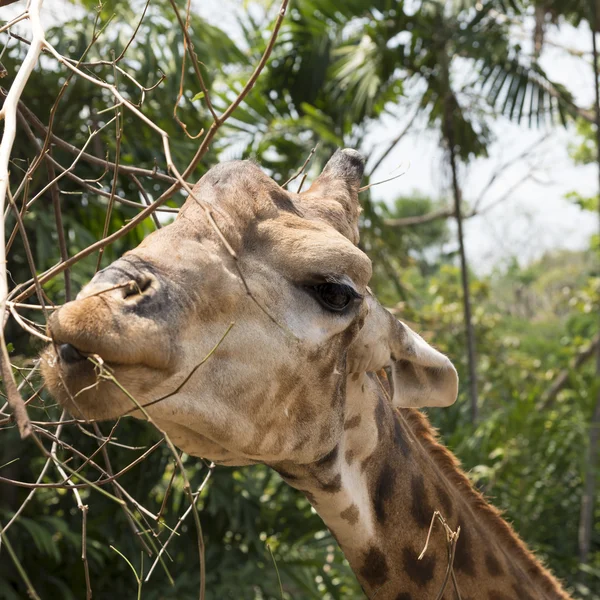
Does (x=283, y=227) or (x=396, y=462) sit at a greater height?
(x=283, y=227)

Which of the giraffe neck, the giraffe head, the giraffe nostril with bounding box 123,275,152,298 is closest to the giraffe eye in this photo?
the giraffe head

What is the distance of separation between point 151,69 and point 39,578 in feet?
13.9

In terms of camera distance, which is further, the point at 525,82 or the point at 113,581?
the point at 525,82

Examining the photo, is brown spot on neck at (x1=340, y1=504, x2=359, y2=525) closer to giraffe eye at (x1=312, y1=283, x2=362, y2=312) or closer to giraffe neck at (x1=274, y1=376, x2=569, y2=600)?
giraffe neck at (x1=274, y1=376, x2=569, y2=600)

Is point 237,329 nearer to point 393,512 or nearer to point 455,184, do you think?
point 393,512

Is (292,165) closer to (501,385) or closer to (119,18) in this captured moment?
(119,18)

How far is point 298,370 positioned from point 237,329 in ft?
0.86

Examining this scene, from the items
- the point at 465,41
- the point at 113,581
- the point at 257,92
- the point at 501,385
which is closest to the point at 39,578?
the point at 113,581

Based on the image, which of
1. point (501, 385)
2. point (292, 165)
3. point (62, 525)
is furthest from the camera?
point (501, 385)

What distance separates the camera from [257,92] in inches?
356

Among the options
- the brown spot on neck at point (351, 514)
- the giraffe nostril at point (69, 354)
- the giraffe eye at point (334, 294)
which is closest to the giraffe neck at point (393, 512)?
the brown spot on neck at point (351, 514)

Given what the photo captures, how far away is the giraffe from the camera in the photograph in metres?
1.88

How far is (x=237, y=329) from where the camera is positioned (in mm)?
2189

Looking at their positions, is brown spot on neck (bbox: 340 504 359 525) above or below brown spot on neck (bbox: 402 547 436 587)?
above
